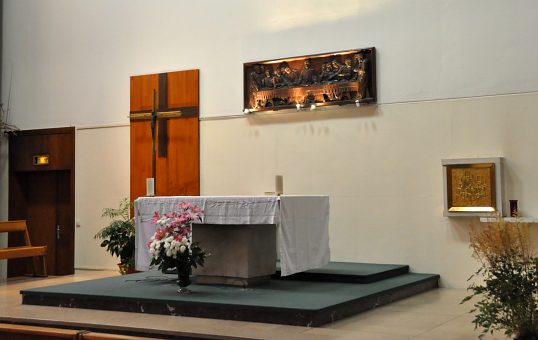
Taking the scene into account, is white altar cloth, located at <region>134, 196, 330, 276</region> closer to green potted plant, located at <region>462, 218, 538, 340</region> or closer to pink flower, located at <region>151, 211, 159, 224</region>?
pink flower, located at <region>151, 211, 159, 224</region>

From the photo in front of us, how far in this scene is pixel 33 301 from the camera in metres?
7.96

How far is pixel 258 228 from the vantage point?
7.93 meters

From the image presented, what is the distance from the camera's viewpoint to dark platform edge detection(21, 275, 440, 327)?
6.51 metres

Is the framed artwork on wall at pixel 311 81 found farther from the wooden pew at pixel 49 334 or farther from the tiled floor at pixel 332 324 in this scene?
the wooden pew at pixel 49 334

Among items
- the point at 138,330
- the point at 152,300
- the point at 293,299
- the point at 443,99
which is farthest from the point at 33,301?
the point at 443,99

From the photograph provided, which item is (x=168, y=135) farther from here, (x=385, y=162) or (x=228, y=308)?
(x=228, y=308)

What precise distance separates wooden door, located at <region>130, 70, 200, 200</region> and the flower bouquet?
353 cm

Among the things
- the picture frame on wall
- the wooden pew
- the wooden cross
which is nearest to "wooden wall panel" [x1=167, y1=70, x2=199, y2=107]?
the wooden cross

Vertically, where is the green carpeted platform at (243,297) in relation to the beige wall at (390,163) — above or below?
below

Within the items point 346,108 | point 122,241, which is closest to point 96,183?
point 122,241

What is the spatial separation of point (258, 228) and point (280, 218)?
68 centimetres

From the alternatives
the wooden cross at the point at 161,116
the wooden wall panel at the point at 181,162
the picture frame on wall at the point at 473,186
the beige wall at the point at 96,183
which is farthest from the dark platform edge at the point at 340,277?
the beige wall at the point at 96,183

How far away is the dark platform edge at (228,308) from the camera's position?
651 centimetres

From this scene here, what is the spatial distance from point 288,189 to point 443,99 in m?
2.66
